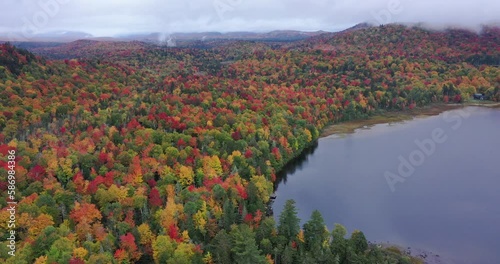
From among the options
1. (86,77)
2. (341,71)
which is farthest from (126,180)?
(341,71)

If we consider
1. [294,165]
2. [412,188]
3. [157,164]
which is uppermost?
[157,164]

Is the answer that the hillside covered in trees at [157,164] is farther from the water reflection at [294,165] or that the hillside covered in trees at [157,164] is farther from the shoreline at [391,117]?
the shoreline at [391,117]

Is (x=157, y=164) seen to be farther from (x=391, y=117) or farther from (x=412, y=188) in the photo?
(x=391, y=117)

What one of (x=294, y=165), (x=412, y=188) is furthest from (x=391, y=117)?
(x=412, y=188)

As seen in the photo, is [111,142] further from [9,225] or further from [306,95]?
[306,95]

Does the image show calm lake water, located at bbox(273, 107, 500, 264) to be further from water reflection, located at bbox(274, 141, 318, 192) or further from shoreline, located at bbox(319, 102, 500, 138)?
shoreline, located at bbox(319, 102, 500, 138)
